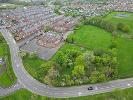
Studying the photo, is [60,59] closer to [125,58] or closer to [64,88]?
[64,88]

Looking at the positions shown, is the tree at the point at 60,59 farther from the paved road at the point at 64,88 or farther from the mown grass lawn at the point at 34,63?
the paved road at the point at 64,88

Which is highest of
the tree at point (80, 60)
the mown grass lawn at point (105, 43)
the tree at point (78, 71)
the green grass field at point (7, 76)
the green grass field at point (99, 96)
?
the tree at point (80, 60)

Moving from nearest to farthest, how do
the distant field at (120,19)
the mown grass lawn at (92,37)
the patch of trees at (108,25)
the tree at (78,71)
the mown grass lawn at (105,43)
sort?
the tree at (78,71), the mown grass lawn at (105,43), the mown grass lawn at (92,37), the patch of trees at (108,25), the distant field at (120,19)

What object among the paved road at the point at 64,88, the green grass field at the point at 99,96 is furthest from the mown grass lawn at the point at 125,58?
the green grass field at the point at 99,96

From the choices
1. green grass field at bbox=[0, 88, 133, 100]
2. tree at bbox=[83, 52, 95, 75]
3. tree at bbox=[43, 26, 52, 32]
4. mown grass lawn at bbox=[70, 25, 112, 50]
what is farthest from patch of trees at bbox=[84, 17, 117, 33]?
green grass field at bbox=[0, 88, 133, 100]

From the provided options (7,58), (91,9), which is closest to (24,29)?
(7,58)

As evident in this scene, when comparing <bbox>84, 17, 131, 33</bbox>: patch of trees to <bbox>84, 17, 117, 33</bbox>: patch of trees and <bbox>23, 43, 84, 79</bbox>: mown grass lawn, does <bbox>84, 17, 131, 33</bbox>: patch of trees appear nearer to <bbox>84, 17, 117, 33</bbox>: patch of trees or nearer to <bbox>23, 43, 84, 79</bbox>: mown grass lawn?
<bbox>84, 17, 117, 33</bbox>: patch of trees

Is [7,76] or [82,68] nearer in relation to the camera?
[82,68]

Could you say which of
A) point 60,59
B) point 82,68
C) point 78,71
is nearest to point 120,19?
point 60,59
